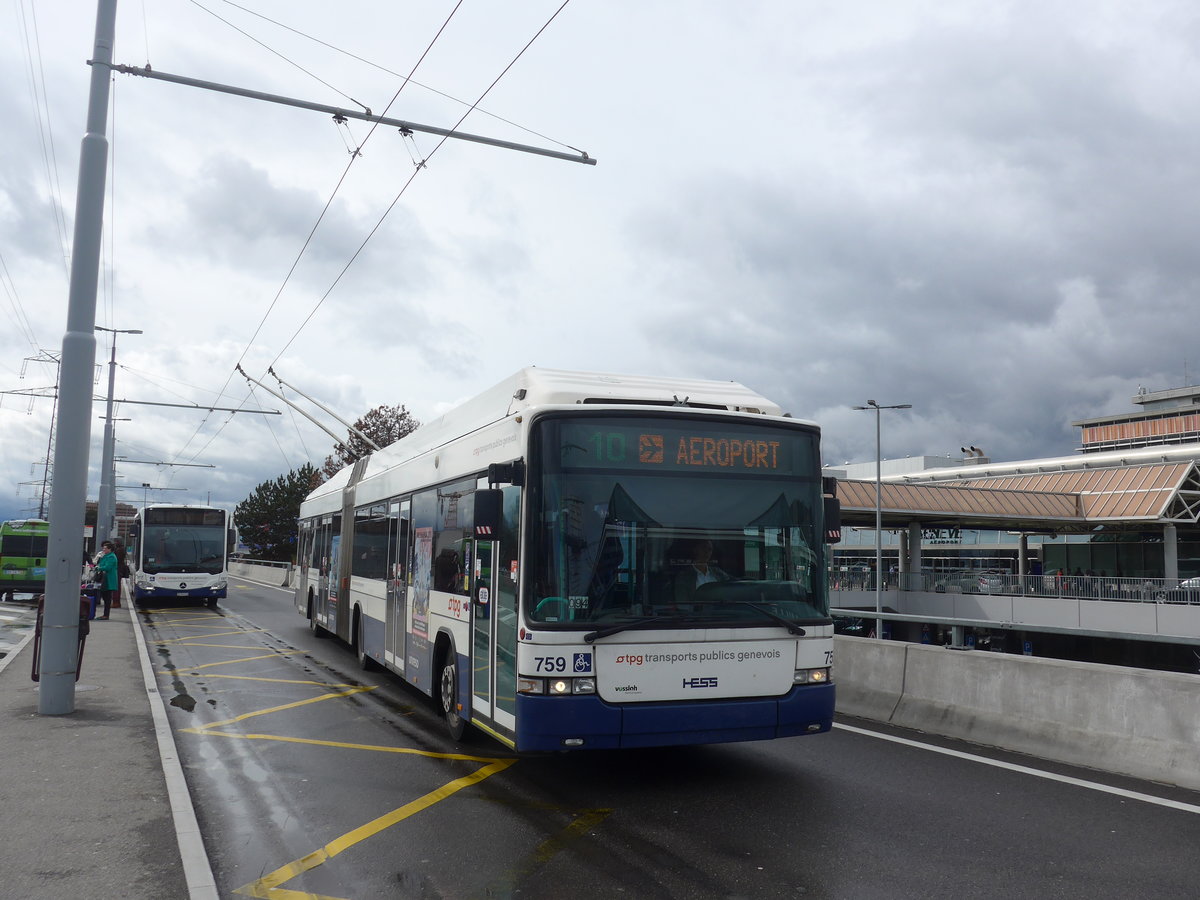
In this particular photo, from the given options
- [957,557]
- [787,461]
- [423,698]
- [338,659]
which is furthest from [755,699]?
[957,557]

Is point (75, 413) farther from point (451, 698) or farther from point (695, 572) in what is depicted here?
point (695, 572)

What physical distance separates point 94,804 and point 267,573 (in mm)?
47886

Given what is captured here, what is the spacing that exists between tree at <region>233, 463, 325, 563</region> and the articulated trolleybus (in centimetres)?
8729

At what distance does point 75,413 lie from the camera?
9.59m

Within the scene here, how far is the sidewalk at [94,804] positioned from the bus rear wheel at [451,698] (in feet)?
7.39

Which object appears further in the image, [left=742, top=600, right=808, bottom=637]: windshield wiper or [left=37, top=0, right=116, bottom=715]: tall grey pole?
[left=37, top=0, right=116, bottom=715]: tall grey pole

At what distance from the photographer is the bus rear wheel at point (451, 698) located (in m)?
8.69

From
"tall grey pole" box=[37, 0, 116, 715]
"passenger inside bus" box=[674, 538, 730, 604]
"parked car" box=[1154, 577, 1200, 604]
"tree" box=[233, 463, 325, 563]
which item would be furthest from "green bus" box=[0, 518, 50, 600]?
"tree" box=[233, 463, 325, 563]

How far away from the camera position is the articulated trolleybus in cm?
669

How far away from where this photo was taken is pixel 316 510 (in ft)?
62.2

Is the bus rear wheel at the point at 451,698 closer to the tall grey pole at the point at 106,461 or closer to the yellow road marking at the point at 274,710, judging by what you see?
the yellow road marking at the point at 274,710

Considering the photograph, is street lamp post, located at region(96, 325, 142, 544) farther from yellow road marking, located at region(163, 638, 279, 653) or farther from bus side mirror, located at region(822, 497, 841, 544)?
bus side mirror, located at region(822, 497, 841, 544)

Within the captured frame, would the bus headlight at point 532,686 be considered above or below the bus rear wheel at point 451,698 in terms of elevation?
above

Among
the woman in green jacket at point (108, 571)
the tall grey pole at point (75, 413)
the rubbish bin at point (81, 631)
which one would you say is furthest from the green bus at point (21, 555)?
the tall grey pole at point (75, 413)
